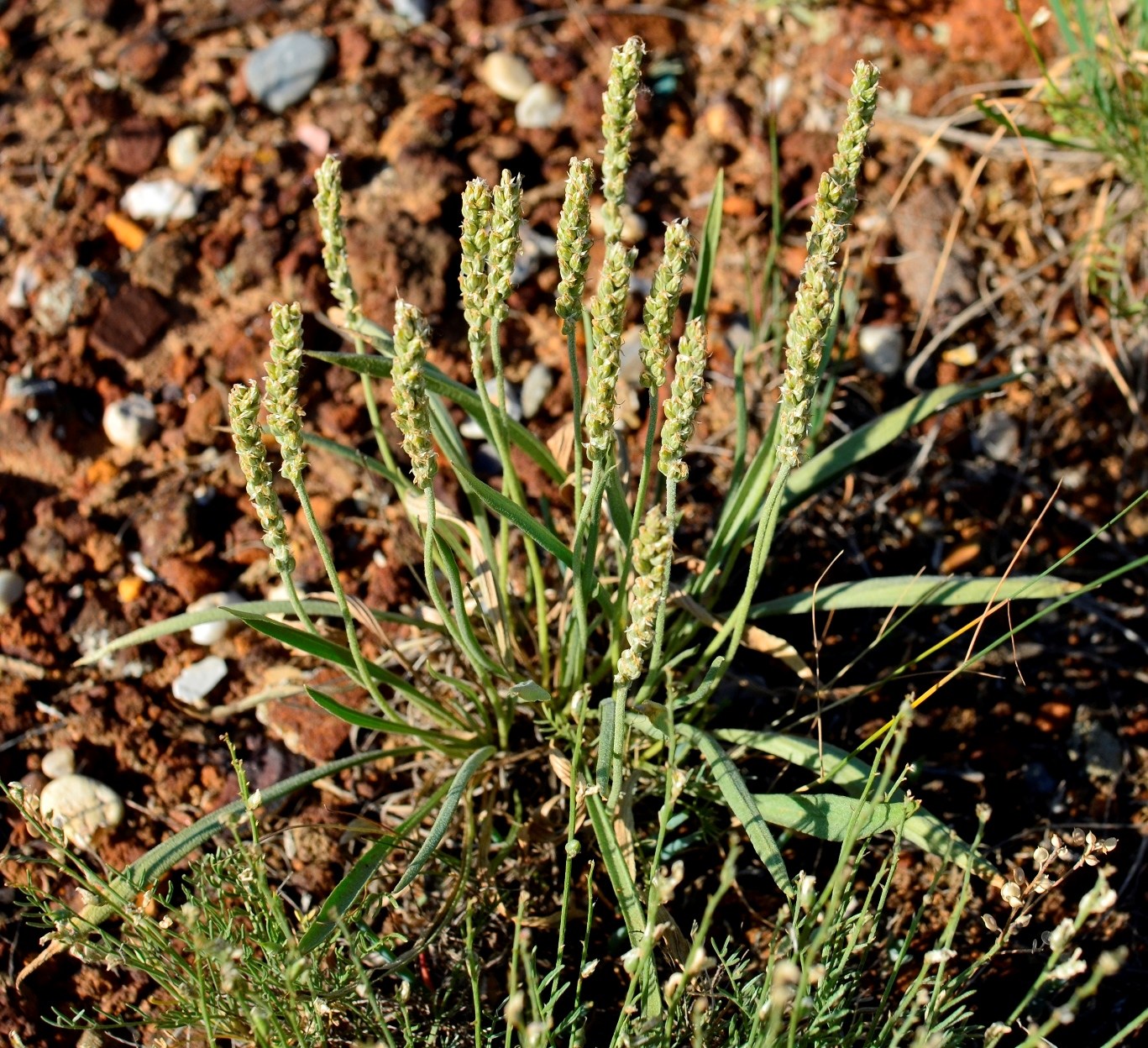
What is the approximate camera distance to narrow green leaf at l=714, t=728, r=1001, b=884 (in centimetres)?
174

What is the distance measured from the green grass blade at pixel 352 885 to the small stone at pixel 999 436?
1683mm

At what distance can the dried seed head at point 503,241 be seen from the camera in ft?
4.97

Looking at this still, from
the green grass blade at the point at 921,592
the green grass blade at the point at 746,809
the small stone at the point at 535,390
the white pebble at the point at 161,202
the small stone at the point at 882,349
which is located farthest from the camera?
the white pebble at the point at 161,202

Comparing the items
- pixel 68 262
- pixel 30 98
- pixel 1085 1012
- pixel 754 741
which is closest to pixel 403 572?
pixel 754 741

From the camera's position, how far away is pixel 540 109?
3.24 metres

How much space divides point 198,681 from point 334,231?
3.67 feet

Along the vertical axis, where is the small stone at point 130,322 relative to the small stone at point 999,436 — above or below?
above

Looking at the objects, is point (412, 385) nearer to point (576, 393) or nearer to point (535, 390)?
point (576, 393)

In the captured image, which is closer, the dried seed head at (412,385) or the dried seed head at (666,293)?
the dried seed head at (412,385)

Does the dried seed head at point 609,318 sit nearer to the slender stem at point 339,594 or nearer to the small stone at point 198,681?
the slender stem at point 339,594

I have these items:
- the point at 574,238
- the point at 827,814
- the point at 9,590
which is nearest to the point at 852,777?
the point at 827,814

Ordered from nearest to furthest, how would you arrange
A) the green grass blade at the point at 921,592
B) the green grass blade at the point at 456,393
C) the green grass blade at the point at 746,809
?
the green grass blade at the point at 746,809 → the green grass blade at the point at 456,393 → the green grass blade at the point at 921,592

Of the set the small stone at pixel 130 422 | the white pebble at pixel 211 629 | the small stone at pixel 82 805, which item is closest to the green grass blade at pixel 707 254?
the white pebble at pixel 211 629

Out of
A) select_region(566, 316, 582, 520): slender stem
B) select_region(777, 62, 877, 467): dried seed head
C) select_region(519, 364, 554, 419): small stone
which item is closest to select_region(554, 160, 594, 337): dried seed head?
select_region(566, 316, 582, 520): slender stem
